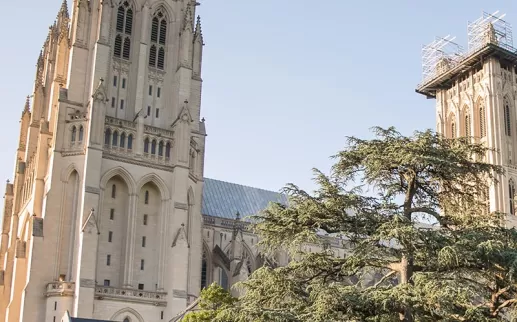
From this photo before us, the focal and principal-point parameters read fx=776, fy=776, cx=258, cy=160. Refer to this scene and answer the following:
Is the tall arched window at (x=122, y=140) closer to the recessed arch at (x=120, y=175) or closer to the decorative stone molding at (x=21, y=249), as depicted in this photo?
the recessed arch at (x=120, y=175)

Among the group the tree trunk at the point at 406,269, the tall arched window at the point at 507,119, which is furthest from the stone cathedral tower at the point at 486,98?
the tree trunk at the point at 406,269

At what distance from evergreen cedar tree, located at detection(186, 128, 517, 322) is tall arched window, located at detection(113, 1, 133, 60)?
124 ft

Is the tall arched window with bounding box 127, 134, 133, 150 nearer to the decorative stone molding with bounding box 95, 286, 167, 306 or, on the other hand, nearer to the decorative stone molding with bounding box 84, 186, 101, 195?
the decorative stone molding with bounding box 84, 186, 101, 195

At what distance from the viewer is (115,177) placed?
54750mm

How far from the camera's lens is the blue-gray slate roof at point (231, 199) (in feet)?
243

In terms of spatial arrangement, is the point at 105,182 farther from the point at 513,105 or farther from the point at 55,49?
the point at 513,105

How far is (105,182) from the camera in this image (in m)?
54.0

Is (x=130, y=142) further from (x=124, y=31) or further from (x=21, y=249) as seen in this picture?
(x=21, y=249)

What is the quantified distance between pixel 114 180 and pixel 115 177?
0.25m

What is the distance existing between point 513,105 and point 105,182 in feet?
146

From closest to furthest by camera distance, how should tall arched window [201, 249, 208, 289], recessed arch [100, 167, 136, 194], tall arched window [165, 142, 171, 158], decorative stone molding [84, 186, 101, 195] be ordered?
1. decorative stone molding [84, 186, 101, 195]
2. recessed arch [100, 167, 136, 194]
3. tall arched window [165, 142, 171, 158]
4. tall arched window [201, 249, 208, 289]

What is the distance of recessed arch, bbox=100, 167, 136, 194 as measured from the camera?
53844 millimetres

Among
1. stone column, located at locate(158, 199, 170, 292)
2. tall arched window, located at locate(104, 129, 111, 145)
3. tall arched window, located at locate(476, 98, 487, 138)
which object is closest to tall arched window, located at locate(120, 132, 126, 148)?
tall arched window, located at locate(104, 129, 111, 145)

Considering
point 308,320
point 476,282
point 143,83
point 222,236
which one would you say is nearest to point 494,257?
point 476,282
